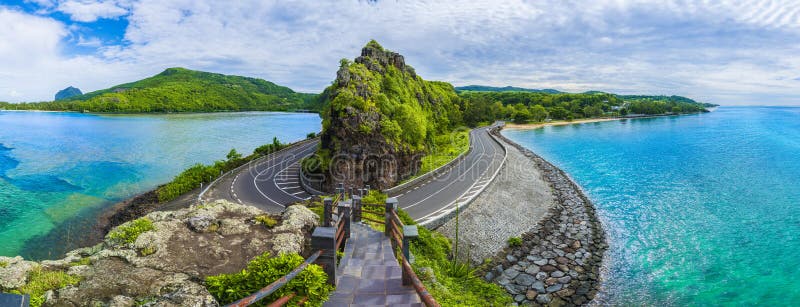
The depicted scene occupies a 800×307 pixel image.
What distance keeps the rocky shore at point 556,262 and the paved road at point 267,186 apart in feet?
57.5

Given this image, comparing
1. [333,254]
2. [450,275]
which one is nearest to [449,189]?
[450,275]

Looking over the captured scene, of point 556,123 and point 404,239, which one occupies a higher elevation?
point 556,123

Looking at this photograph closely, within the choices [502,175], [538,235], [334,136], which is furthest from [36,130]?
[538,235]

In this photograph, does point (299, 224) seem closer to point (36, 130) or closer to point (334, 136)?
point (334, 136)

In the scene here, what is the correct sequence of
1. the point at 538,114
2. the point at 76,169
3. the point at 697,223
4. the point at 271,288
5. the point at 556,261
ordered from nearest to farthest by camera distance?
the point at 271,288 → the point at 556,261 → the point at 697,223 → the point at 76,169 → the point at 538,114

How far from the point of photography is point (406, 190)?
3091cm

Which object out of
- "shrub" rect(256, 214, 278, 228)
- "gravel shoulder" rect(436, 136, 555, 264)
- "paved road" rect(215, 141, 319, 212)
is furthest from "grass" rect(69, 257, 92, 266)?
"paved road" rect(215, 141, 319, 212)

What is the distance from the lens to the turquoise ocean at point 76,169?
28797mm

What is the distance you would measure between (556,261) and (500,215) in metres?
6.53

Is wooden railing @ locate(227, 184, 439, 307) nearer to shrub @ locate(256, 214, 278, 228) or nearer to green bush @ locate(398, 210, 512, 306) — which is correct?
shrub @ locate(256, 214, 278, 228)

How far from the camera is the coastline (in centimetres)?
1752

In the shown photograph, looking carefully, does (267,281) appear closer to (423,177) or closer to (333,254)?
(333,254)

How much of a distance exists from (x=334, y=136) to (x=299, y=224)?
25.3m

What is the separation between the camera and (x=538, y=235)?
24047 mm
